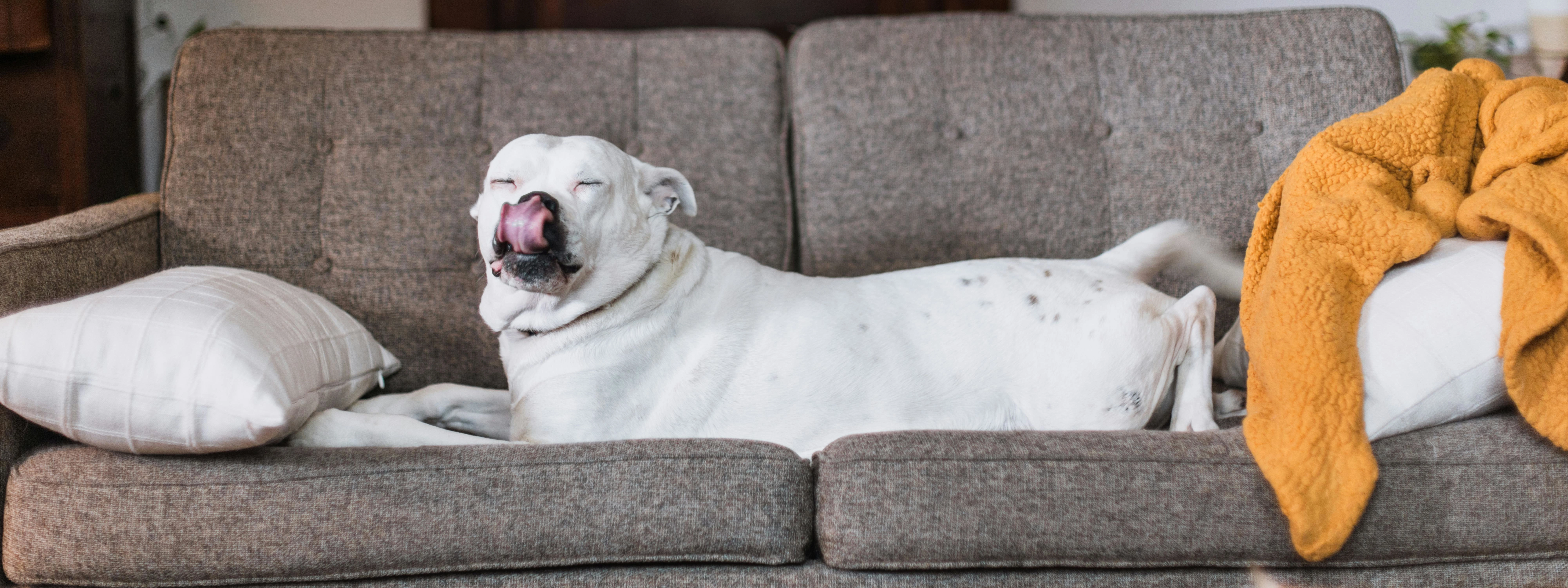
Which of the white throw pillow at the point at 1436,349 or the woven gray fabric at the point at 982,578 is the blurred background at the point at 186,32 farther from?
the woven gray fabric at the point at 982,578

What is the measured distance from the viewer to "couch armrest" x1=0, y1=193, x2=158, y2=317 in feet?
4.19

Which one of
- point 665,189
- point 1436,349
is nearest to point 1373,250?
point 1436,349

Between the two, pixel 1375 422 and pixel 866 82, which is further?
pixel 866 82

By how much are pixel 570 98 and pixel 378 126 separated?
382mm

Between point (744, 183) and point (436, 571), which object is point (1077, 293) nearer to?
point (744, 183)

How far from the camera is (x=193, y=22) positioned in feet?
9.88

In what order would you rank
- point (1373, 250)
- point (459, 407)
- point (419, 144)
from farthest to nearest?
point (419, 144) → point (459, 407) → point (1373, 250)

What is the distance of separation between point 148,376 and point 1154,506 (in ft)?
4.11

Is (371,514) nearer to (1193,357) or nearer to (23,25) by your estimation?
(1193,357)

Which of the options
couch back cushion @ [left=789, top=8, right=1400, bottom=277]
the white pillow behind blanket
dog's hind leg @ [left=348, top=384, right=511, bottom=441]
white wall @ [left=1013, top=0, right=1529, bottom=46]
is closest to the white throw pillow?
couch back cushion @ [left=789, top=8, right=1400, bottom=277]

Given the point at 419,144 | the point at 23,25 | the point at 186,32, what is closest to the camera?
the point at 419,144

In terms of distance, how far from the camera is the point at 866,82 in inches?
75.7

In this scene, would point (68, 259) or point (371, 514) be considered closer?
point (371, 514)

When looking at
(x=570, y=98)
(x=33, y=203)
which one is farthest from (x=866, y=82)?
(x=33, y=203)
